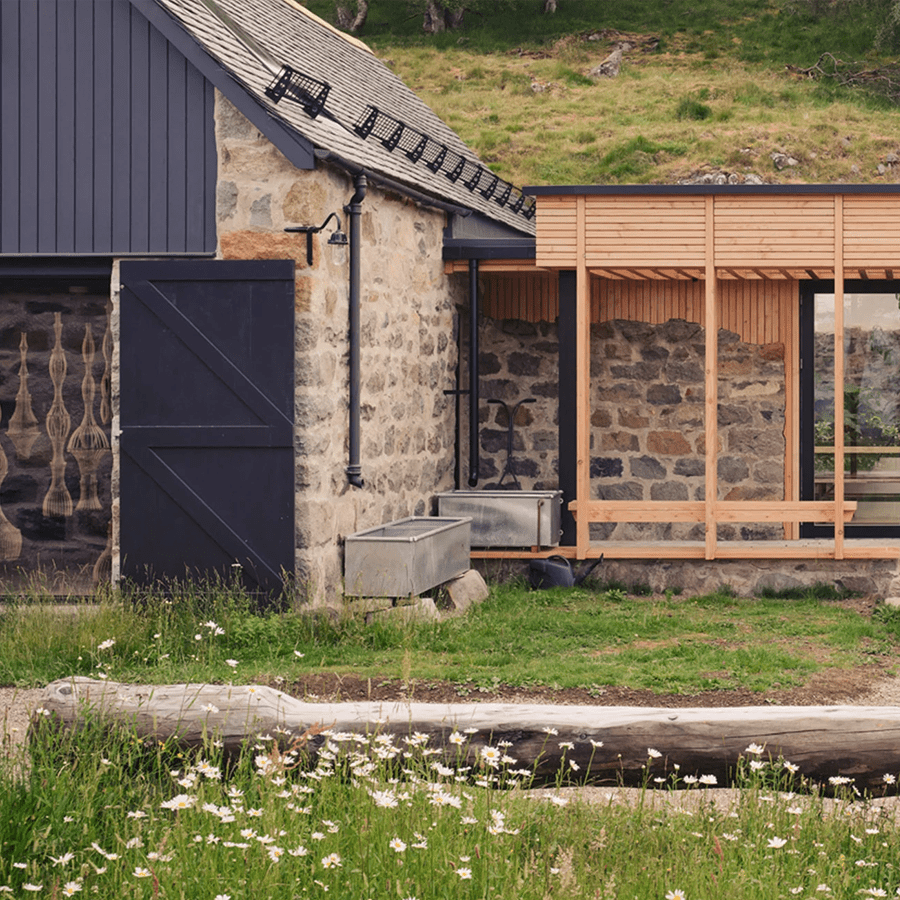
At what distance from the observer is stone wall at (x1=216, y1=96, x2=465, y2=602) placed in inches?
328

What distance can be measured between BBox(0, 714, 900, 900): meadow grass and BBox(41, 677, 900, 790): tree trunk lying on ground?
46mm

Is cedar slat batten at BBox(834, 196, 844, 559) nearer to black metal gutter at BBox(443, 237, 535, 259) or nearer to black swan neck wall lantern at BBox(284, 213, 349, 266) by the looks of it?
black metal gutter at BBox(443, 237, 535, 259)

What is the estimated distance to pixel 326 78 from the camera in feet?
39.2

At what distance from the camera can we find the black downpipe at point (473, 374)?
11.5m

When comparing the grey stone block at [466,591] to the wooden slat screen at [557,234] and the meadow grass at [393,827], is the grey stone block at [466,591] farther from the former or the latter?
the meadow grass at [393,827]

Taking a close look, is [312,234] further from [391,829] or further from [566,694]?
[391,829]

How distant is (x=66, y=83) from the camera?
338 inches

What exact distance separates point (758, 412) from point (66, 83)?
7.07 meters

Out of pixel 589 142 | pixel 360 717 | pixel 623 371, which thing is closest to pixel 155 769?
pixel 360 717

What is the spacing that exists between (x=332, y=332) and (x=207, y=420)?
1053 mm

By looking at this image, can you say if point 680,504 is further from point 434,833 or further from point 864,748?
point 434,833

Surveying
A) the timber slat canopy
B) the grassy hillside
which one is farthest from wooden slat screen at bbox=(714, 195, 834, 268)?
the grassy hillside

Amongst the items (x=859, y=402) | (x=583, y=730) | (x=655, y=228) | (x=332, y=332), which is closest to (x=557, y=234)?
(x=655, y=228)

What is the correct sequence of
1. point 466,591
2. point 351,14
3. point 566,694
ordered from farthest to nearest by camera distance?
point 351,14 → point 466,591 → point 566,694
